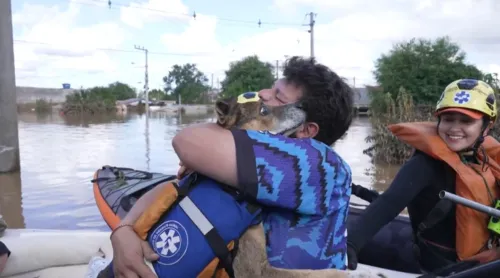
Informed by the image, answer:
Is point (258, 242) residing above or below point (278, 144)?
below

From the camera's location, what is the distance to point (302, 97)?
160 centimetres

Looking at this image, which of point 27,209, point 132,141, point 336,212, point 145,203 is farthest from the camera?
point 132,141

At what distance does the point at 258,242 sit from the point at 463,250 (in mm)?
1462

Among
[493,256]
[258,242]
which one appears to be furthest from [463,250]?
[258,242]

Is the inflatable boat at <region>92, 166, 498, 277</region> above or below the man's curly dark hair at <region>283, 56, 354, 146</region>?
below

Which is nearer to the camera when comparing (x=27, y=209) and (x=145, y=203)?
(x=145, y=203)

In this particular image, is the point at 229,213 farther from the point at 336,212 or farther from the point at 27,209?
the point at 27,209

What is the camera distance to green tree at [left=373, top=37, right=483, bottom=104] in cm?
3062

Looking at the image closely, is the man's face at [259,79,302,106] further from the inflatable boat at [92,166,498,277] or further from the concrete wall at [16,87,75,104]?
the concrete wall at [16,87,75,104]

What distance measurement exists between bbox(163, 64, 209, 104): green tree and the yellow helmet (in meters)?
67.1

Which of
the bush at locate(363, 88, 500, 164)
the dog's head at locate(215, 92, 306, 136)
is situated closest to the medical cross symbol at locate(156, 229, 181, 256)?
the dog's head at locate(215, 92, 306, 136)

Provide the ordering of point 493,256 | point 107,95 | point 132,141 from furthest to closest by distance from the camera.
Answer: point 107,95
point 132,141
point 493,256

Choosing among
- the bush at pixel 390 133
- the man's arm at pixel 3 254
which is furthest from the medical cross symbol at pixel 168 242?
the bush at pixel 390 133

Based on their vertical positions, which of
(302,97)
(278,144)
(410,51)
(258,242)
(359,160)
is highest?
(410,51)
